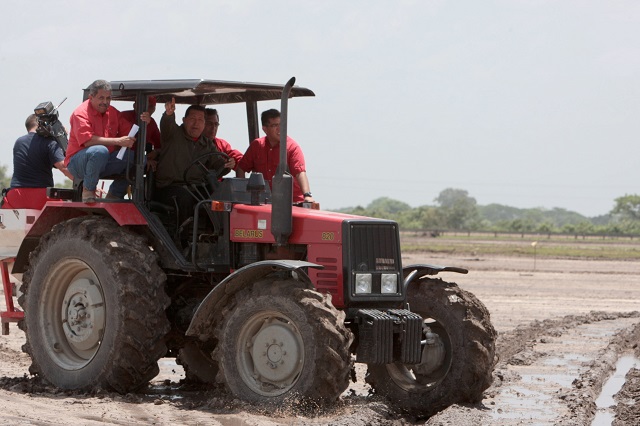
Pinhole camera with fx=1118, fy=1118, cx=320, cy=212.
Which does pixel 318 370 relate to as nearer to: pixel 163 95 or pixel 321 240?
pixel 321 240

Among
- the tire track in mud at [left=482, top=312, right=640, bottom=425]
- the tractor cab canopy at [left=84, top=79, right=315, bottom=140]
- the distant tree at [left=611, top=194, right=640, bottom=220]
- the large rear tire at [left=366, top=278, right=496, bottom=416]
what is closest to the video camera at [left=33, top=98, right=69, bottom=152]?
the tractor cab canopy at [left=84, top=79, right=315, bottom=140]

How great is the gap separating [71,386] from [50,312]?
2.72 ft

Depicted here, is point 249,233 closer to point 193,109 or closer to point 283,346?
point 283,346

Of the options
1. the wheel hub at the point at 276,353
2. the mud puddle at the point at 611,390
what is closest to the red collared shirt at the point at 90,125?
the wheel hub at the point at 276,353

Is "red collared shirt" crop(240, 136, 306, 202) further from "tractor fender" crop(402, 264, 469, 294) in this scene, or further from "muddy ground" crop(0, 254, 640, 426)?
"muddy ground" crop(0, 254, 640, 426)

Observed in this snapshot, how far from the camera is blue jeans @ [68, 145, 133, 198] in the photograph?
962 centimetres

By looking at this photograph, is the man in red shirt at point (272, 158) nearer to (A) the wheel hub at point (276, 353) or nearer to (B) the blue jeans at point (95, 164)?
(B) the blue jeans at point (95, 164)

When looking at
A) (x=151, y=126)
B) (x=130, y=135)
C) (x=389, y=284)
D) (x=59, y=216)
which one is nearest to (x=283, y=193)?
(x=389, y=284)

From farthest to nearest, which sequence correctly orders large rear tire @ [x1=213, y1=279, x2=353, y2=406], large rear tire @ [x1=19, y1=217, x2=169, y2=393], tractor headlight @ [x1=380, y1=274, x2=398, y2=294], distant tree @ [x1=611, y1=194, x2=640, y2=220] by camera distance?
distant tree @ [x1=611, y1=194, x2=640, y2=220], large rear tire @ [x1=19, y1=217, x2=169, y2=393], tractor headlight @ [x1=380, y1=274, x2=398, y2=294], large rear tire @ [x1=213, y1=279, x2=353, y2=406]

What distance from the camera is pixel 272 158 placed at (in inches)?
404

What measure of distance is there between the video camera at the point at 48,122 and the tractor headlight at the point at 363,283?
13.0 ft

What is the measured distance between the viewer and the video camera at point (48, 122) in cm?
1128

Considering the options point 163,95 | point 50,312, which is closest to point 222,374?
point 50,312

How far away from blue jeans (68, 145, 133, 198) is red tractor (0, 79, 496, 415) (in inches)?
5.2
